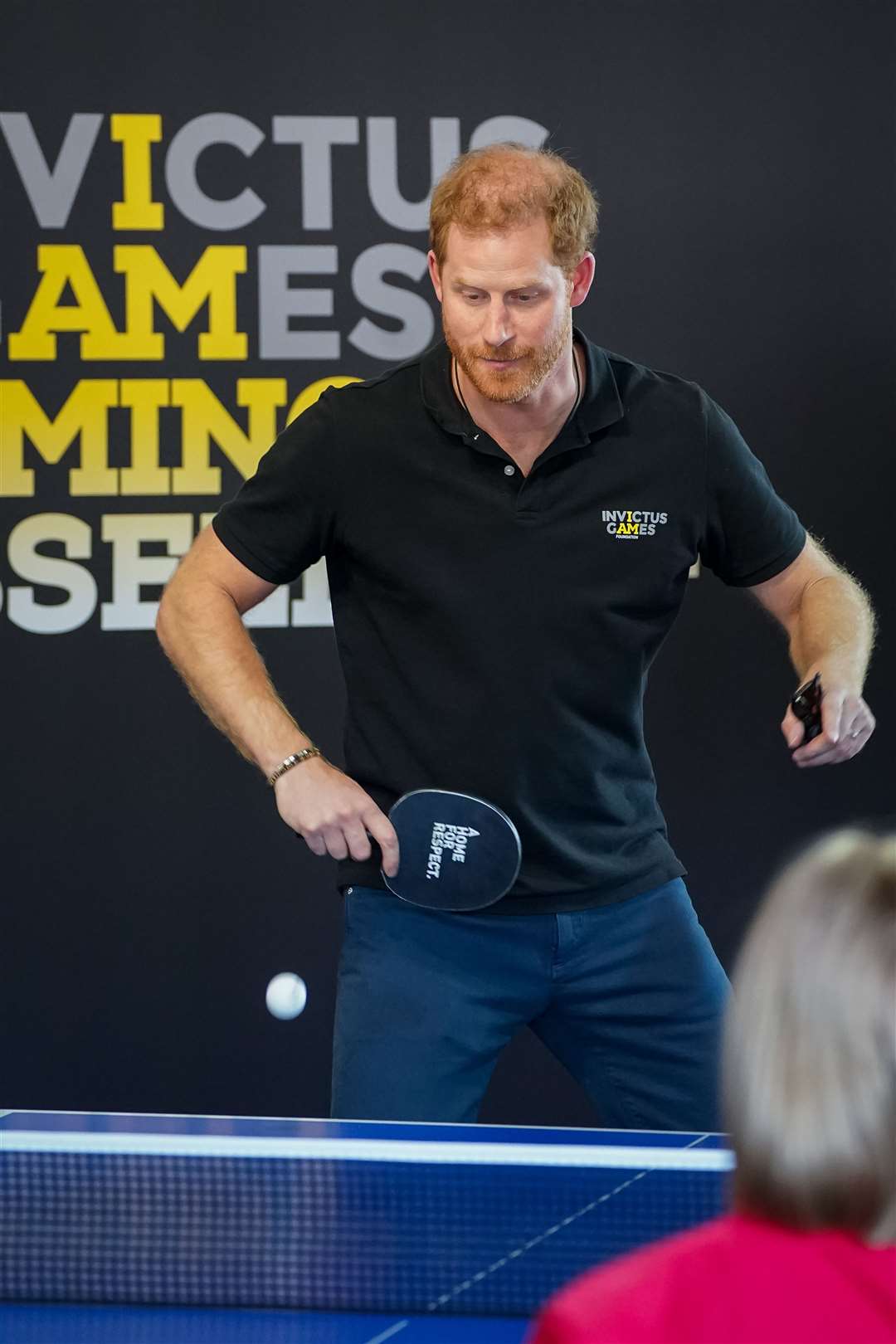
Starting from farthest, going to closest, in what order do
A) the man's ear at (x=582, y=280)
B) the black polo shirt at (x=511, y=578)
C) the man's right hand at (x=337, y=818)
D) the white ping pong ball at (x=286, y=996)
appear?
the white ping pong ball at (x=286, y=996), the man's ear at (x=582, y=280), the black polo shirt at (x=511, y=578), the man's right hand at (x=337, y=818)

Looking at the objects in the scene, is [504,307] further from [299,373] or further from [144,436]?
[144,436]

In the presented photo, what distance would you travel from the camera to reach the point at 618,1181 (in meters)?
2.02

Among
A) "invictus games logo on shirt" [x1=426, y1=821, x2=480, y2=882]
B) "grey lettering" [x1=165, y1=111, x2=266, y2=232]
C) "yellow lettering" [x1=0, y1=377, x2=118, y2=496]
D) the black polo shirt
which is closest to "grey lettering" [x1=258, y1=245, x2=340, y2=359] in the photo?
"grey lettering" [x1=165, y1=111, x2=266, y2=232]

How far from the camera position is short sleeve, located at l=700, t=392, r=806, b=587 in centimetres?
289

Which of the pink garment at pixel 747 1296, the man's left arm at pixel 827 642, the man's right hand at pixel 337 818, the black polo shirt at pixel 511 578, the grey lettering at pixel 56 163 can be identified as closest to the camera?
the pink garment at pixel 747 1296

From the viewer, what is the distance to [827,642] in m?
2.81

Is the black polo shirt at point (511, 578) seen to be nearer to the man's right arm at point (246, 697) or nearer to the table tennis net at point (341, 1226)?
the man's right arm at point (246, 697)

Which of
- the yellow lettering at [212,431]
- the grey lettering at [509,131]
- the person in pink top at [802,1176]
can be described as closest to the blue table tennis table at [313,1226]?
the person in pink top at [802,1176]

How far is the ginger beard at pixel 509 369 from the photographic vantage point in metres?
2.69

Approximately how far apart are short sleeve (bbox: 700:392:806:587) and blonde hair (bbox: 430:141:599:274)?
0.37m

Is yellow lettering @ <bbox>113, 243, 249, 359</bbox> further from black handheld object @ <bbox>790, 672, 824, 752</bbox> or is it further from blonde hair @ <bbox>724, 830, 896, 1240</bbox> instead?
blonde hair @ <bbox>724, 830, 896, 1240</bbox>

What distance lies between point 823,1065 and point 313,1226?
46.2 inches

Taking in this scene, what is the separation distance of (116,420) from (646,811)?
7.05 ft

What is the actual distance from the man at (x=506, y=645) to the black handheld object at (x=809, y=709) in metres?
0.01
